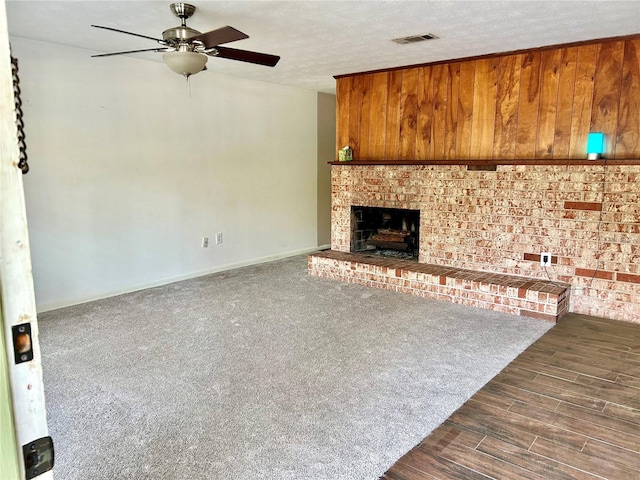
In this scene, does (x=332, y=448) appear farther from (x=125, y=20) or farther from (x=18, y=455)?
(x=125, y=20)

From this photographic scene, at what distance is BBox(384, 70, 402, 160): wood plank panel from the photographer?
4977 mm

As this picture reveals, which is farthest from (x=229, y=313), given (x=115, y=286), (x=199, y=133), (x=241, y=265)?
(x=199, y=133)

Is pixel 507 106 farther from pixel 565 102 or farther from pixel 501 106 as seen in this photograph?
pixel 565 102

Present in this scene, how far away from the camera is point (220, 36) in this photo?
2650 mm

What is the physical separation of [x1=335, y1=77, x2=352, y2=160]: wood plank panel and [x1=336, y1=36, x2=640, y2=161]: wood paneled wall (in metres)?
0.01

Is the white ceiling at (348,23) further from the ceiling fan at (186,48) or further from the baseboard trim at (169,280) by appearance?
the baseboard trim at (169,280)

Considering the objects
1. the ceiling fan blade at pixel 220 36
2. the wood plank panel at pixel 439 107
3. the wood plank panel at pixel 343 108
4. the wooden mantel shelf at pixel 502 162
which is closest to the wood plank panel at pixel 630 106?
the wooden mantel shelf at pixel 502 162

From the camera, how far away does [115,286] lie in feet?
15.0

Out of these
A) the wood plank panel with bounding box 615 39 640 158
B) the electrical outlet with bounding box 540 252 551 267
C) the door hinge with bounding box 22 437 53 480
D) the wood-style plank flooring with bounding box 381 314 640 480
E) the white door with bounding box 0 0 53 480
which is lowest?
the wood-style plank flooring with bounding box 381 314 640 480

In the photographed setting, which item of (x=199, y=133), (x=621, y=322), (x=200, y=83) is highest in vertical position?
(x=200, y=83)

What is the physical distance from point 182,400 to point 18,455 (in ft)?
6.52

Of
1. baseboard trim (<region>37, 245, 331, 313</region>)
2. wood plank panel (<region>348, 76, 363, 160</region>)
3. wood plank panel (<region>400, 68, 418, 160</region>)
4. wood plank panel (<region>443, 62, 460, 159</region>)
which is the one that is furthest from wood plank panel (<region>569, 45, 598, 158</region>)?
baseboard trim (<region>37, 245, 331, 313</region>)

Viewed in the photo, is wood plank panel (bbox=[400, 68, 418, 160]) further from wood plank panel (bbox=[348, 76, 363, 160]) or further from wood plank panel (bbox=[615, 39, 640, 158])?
wood plank panel (bbox=[615, 39, 640, 158])

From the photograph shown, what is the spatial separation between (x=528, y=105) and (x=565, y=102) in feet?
1.01
